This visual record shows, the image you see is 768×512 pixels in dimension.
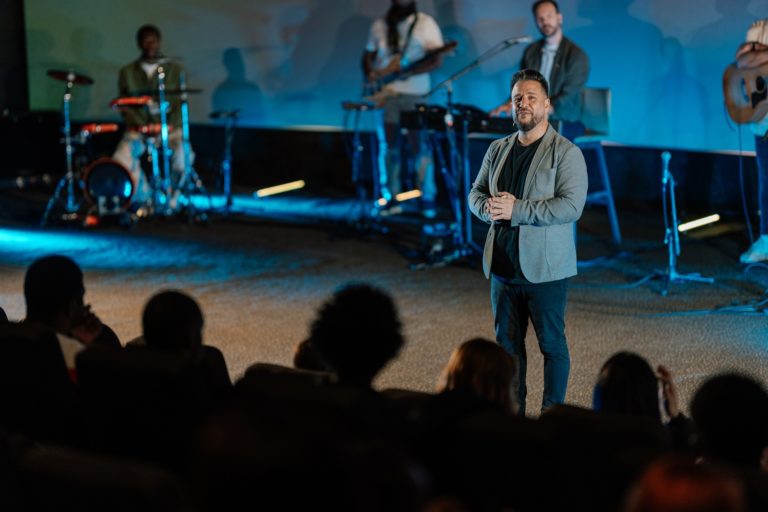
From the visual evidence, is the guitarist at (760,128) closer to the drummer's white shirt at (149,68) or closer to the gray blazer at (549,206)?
the gray blazer at (549,206)

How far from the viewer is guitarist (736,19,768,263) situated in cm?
732

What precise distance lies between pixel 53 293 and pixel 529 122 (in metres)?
2.01

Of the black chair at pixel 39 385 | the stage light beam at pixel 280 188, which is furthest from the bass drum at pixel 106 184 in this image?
the black chair at pixel 39 385

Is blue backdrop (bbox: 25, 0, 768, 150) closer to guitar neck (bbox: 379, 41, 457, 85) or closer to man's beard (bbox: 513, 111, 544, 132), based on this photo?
guitar neck (bbox: 379, 41, 457, 85)

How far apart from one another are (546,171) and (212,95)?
34.1 ft

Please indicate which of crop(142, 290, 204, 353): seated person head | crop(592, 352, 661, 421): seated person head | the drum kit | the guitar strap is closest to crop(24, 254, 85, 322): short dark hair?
crop(142, 290, 204, 353): seated person head

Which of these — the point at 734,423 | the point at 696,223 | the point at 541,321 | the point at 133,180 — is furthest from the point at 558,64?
the point at 734,423

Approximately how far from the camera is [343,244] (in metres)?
9.45

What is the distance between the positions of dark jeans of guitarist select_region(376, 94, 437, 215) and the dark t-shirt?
20.9 ft

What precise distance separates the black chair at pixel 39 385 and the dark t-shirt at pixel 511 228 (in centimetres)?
194

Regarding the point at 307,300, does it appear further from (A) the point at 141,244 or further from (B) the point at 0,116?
(B) the point at 0,116

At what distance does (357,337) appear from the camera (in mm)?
2891

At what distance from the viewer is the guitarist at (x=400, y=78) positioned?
10.8 metres

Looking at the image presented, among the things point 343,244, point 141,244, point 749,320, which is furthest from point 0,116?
point 749,320
